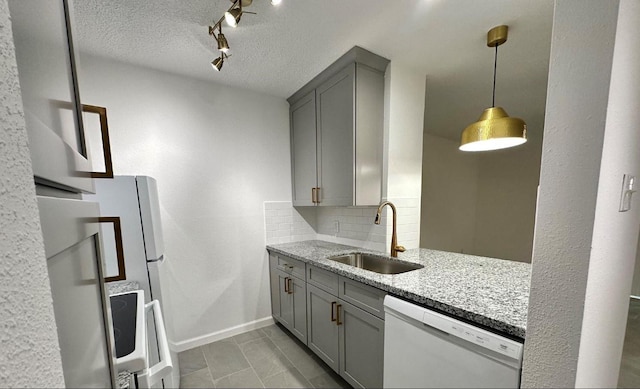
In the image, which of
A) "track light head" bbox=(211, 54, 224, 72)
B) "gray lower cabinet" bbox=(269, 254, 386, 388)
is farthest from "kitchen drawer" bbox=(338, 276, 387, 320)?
"track light head" bbox=(211, 54, 224, 72)

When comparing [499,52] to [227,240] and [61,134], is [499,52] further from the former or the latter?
[227,240]

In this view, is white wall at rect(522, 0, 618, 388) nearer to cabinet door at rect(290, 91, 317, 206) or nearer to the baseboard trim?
cabinet door at rect(290, 91, 317, 206)

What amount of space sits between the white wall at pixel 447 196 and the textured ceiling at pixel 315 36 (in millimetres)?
1939

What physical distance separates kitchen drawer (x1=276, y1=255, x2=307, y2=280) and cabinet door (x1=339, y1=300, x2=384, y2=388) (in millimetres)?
497

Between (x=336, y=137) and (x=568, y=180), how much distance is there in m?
1.50

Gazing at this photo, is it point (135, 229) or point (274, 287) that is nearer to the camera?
point (135, 229)

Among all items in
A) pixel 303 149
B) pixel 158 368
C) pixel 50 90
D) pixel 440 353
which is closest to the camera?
pixel 50 90

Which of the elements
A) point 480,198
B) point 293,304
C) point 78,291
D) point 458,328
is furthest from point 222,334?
point 480,198

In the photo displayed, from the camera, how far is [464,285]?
1.18m

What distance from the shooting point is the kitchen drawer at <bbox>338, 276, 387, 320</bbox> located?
4.27 ft

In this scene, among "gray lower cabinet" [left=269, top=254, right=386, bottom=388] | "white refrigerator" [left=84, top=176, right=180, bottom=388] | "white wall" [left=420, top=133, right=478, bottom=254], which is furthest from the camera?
"white wall" [left=420, top=133, right=478, bottom=254]

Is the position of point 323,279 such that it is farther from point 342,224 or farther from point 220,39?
point 220,39

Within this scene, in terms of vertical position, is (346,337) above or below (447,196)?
below

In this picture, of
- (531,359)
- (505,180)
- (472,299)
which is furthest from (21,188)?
(505,180)
